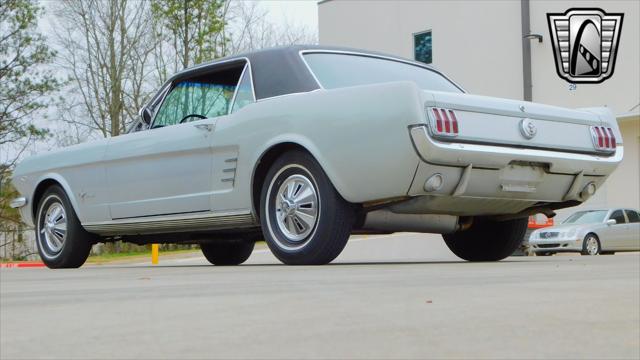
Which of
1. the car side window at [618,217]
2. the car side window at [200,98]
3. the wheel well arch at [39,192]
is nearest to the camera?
the car side window at [200,98]

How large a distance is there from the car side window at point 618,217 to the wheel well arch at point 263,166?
17649 mm

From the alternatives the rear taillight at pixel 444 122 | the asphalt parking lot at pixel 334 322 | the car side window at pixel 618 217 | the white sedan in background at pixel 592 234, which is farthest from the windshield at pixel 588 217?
the asphalt parking lot at pixel 334 322

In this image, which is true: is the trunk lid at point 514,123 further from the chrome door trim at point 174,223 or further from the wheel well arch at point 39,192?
the wheel well arch at point 39,192

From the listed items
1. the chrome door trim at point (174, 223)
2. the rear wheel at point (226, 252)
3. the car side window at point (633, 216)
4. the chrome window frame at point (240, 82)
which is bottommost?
the car side window at point (633, 216)

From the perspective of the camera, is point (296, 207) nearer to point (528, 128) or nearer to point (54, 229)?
point (528, 128)

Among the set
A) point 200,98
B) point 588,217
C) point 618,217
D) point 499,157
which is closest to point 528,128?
point 499,157

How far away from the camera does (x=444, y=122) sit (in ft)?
19.5

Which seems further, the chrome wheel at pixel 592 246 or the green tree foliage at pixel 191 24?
the green tree foliage at pixel 191 24

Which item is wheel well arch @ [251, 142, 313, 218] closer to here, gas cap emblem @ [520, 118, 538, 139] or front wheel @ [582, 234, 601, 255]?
gas cap emblem @ [520, 118, 538, 139]

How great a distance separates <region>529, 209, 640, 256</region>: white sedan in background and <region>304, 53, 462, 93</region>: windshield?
14.9 metres

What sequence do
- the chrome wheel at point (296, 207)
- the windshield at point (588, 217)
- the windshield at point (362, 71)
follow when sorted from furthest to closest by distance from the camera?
the windshield at point (588, 217) < the windshield at point (362, 71) < the chrome wheel at point (296, 207)

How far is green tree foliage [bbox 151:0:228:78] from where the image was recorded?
35.8 meters

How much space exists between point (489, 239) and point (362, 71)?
1.87 meters

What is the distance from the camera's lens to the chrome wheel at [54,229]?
8586 millimetres
